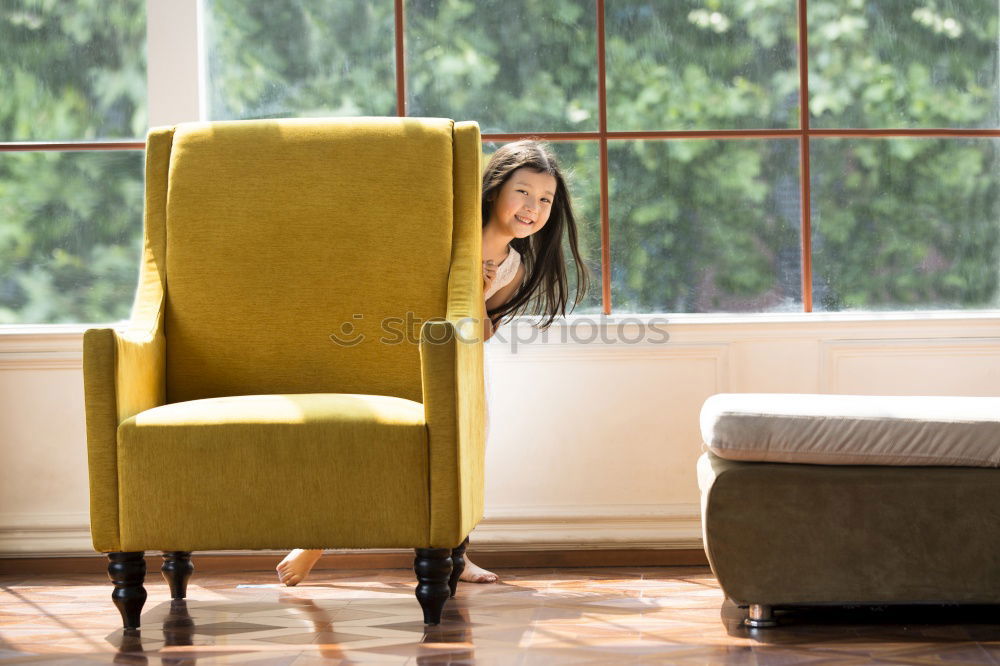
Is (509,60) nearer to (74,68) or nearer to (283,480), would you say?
(74,68)

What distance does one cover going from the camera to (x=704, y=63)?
9.75 ft

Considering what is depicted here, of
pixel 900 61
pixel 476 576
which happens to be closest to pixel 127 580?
pixel 476 576

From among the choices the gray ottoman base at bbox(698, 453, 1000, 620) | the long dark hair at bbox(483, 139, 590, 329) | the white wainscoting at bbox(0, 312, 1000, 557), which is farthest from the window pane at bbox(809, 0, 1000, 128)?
the gray ottoman base at bbox(698, 453, 1000, 620)

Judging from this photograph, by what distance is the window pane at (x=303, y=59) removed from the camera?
2982 mm

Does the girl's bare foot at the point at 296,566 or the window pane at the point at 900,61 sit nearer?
the girl's bare foot at the point at 296,566

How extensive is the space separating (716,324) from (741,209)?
1.19 feet

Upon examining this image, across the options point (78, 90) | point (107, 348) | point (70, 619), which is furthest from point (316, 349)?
point (78, 90)

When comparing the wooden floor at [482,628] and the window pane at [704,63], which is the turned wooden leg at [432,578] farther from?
the window pane at [704,63]

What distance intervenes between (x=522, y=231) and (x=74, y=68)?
137 cm

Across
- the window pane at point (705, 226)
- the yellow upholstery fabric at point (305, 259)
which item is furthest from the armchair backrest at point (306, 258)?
the window pane at point (705, 226)

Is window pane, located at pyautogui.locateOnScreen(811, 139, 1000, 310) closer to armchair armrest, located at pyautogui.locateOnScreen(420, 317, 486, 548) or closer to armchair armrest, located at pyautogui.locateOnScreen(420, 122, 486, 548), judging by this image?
armchair armrest, located at pyautogui.locateOnScreen(420, 122, 486, 548)

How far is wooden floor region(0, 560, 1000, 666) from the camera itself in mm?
1912

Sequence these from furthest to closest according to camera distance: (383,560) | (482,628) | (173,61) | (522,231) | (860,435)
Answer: (173,61) → (383,560) → (522,231) → (482,628) → (860,435)

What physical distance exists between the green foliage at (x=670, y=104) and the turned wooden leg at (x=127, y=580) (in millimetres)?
1196
